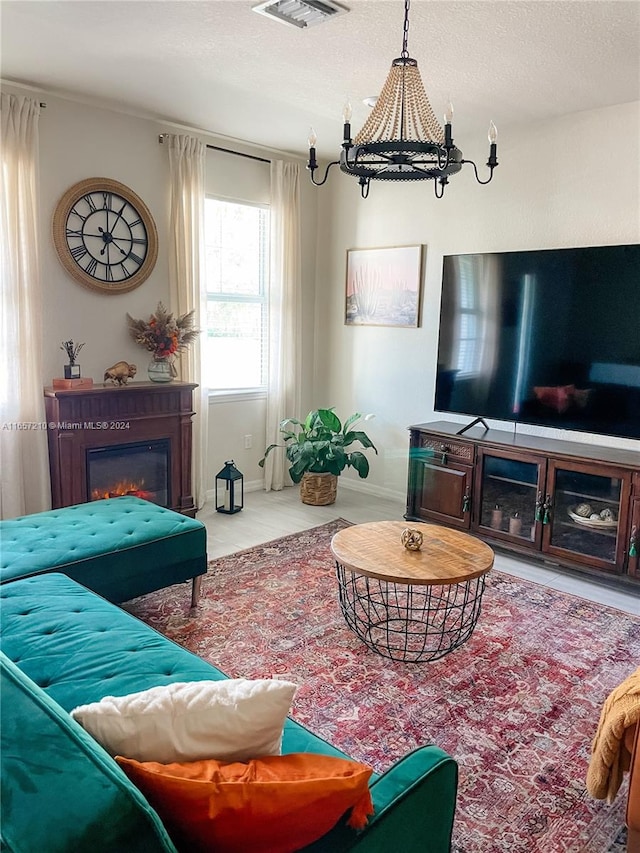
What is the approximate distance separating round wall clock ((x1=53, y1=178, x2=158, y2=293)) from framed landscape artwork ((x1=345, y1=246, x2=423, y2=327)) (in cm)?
167

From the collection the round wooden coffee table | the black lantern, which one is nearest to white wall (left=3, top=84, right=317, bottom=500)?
the black lantern

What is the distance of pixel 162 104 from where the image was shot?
4059 mm

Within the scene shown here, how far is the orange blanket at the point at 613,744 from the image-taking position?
179 centimetres

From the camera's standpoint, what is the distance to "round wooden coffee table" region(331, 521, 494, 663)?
256cm

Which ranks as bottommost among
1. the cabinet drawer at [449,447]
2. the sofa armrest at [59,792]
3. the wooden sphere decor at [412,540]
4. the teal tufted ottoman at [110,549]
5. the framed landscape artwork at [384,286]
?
the teal tufted ottoman at [110,549]

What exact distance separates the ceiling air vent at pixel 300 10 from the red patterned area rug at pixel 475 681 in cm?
268

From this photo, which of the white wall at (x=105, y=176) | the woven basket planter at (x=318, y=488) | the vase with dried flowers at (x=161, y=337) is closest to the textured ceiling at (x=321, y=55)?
the white wall at (x=105, y=176)

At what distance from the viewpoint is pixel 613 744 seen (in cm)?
182

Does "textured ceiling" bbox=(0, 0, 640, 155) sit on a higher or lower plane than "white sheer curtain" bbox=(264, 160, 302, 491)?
higher

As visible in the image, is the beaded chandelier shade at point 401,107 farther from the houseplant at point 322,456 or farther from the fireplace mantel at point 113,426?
the houseplant at point 322,456

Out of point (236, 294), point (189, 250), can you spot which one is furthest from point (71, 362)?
point (236, 294)

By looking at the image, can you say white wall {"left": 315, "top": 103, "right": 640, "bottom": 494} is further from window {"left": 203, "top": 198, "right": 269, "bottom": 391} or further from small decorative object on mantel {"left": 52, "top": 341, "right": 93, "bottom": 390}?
small decorative object on mantel {"left": 52, "top": 341, "right": 93, "bottom": 390}

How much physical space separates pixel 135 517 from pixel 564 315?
8.78ft

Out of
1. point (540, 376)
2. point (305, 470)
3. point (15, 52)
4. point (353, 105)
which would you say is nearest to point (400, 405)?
point (305, 470)
